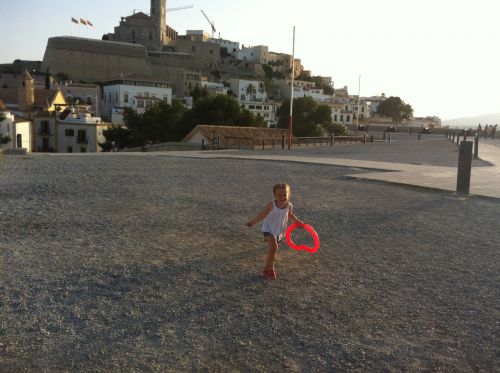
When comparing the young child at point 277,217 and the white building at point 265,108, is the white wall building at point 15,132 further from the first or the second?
the white building at point 265,108

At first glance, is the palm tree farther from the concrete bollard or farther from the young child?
the young child

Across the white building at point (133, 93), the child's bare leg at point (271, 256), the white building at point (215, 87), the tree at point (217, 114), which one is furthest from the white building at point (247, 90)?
the child's bare leg at point (271, 256)

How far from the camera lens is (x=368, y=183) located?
41.2 ft

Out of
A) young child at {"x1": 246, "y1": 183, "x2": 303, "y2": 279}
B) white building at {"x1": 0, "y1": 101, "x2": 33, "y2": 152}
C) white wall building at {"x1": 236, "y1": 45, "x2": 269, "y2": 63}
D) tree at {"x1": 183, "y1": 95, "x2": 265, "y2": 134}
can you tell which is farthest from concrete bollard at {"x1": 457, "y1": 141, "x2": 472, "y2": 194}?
white wall building at {"x1": 236, "y1": 45, "x2": 269, "y2": 63}

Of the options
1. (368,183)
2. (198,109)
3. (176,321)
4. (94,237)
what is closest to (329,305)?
(176,321)

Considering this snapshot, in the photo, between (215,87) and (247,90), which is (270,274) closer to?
(215,87)

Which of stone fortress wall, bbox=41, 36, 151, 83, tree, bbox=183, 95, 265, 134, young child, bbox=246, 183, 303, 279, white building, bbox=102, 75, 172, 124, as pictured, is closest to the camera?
young child, bbox=246, 183, 303, 279

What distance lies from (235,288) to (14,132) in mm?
49530

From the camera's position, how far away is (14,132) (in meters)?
47.9

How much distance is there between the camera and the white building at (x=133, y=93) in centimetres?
8912

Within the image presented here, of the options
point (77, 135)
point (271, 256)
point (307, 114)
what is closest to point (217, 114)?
point (307, 114)

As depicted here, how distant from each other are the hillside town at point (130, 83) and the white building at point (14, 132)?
0.34 feet

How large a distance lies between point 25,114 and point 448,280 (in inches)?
2507

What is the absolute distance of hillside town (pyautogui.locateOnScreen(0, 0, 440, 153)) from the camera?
5791 centimetres
